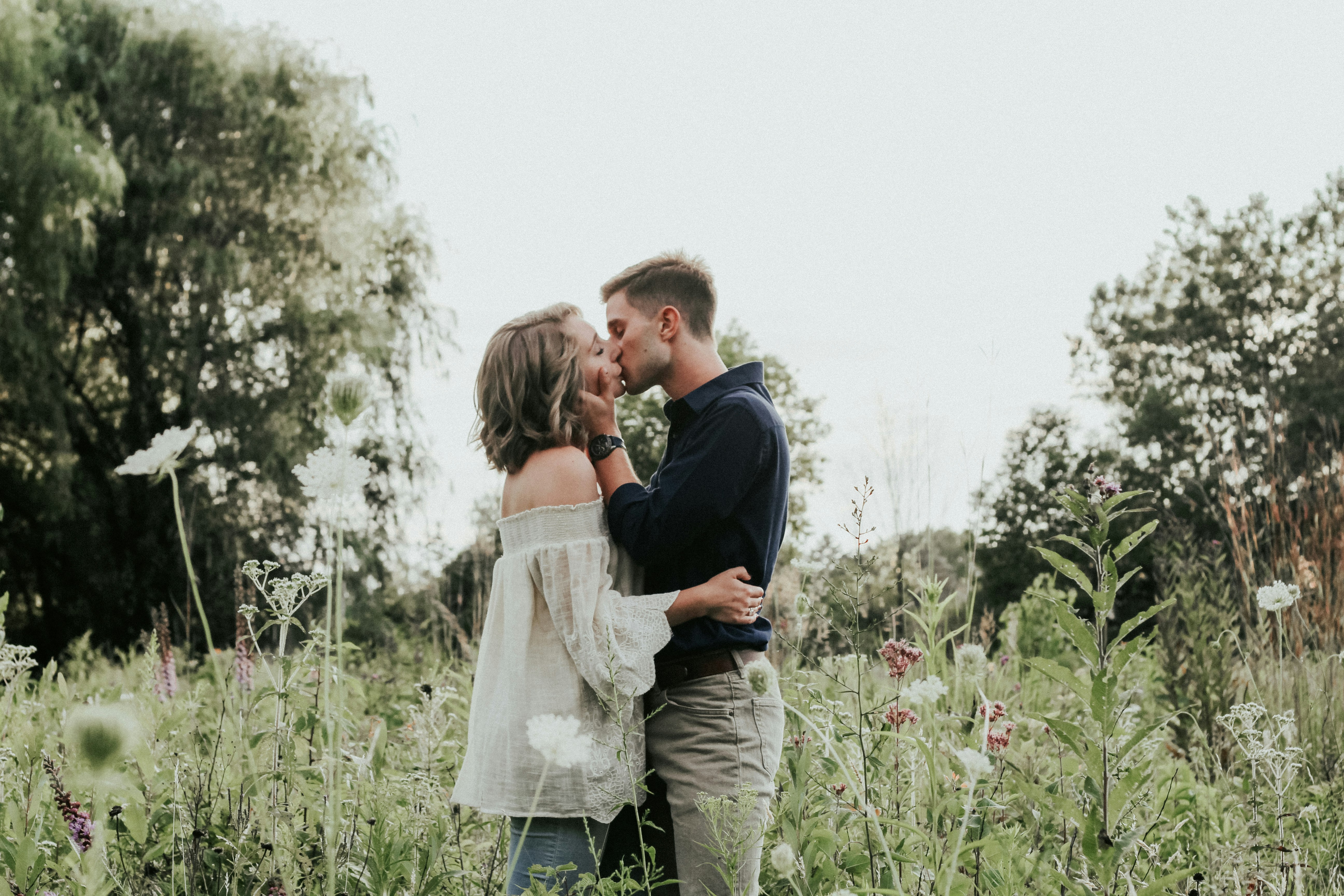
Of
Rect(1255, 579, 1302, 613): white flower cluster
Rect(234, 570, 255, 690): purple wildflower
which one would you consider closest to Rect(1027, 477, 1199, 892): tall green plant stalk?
Rect(1255, 579, 1302, 613): white flower cluster

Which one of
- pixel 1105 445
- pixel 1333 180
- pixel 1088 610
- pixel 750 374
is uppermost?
pixel 1333 180

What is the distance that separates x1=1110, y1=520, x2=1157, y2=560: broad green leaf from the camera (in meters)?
1.35

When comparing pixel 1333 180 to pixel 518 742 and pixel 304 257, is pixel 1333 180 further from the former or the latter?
pixel 518 742

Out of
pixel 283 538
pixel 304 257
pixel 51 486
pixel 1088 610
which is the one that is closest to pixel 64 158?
pixel 304 257

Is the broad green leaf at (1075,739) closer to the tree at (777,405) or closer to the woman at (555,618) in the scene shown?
the woman at (555,618)

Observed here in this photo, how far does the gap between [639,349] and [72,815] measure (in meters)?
1.67

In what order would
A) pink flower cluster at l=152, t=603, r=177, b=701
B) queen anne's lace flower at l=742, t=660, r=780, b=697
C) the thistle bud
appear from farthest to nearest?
pink flower cluster at l=152, t=603, r=177, b=701 < queen anne's lace flower at l=742, t=660, r=780, b=697 < the thistle bud

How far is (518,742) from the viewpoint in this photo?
1.97 meters

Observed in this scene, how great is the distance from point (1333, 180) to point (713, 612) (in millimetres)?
27898

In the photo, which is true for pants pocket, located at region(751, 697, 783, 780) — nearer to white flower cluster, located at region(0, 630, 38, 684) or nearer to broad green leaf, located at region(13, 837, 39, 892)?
broad green leaf, located at region(13, 837, 39, 892)

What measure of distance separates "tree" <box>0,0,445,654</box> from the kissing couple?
9953 mm

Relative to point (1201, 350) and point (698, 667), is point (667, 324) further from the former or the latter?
point (1201, 350)

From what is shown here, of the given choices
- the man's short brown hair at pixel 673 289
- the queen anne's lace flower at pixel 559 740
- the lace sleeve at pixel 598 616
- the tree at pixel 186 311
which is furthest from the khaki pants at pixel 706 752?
the tree at pixel 186 311

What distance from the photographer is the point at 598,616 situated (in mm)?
1966
